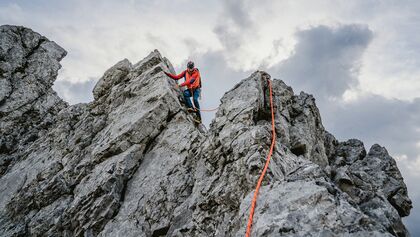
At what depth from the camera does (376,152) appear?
24.9 meters

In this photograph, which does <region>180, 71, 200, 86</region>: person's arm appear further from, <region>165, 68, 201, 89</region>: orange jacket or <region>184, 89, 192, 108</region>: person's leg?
<region>184, 89, 192, 108</region>: person's leg

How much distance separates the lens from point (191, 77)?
80.4ft

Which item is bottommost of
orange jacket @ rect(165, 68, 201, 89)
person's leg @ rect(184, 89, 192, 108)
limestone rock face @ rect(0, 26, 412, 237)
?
limestone rock face @ rect(0, 26, 412, 237)

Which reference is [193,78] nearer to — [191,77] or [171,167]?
[191,77]

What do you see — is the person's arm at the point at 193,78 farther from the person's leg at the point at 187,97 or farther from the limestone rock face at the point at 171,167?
the limestone rock face at the point at 171,167

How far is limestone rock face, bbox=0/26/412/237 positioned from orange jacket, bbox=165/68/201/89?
88 cm

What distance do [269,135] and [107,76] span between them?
1889 centimetres

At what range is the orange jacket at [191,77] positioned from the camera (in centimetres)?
2406

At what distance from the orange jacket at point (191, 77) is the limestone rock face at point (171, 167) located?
882mm

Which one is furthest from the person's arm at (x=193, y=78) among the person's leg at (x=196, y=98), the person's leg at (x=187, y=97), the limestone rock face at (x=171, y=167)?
the limestone rock face at (x=171, y=167)

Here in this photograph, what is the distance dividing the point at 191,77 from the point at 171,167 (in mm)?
9413

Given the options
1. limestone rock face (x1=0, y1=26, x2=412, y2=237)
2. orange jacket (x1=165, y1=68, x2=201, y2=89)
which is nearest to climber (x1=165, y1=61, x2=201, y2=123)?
orange jacket (x1=165, y1=68, x2=201, y2=89)

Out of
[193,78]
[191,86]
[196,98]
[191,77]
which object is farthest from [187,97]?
[191,77]

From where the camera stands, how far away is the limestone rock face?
9984 millimetres
